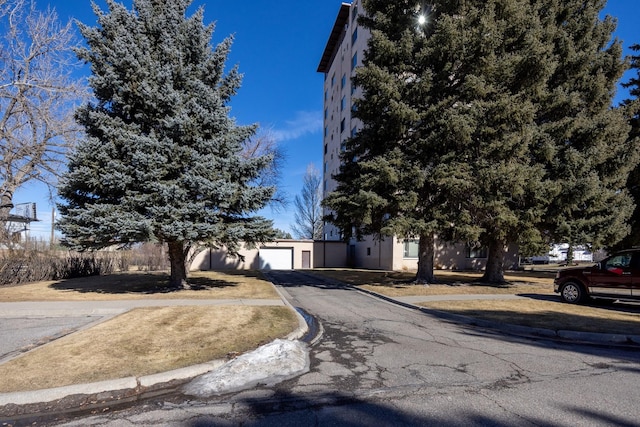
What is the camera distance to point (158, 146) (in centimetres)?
1194

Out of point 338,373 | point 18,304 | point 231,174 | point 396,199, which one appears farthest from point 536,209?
point 18,304

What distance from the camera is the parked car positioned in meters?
10.9

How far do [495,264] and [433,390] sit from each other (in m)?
15.8

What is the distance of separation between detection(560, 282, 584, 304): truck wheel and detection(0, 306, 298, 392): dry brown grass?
9503mm

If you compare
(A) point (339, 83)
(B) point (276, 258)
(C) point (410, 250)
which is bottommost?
(B) point (276, 258)

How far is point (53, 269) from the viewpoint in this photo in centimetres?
1916

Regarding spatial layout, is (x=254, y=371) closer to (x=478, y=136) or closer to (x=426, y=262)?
(x=426, y=262)

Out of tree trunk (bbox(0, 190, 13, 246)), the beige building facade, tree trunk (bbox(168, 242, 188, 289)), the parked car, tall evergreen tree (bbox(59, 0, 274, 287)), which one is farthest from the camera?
the beige building facade

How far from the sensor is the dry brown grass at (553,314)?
27.7 feet

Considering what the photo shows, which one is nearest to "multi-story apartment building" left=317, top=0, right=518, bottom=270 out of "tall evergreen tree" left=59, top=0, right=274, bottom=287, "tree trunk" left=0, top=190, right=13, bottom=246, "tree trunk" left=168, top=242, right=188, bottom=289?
"tall evergreen tree" left=59, top=0, right=274, bottom=287

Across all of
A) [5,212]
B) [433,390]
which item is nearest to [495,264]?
[433,390]

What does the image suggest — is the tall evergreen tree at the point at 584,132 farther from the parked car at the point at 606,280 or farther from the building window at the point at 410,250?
the building window at the point at 410,250

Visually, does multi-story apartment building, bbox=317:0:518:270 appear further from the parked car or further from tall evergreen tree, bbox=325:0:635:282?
the parked car

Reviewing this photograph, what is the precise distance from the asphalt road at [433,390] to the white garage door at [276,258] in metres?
A: 30.2
